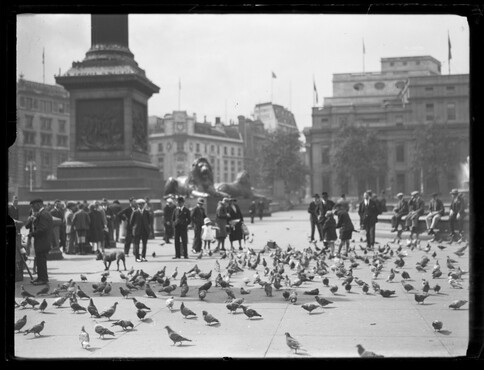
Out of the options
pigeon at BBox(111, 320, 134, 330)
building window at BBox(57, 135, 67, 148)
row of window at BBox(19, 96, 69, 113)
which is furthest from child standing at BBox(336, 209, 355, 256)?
building window at BBox(57, 135, 67, 148)

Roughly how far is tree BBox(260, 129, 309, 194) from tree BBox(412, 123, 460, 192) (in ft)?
54.5

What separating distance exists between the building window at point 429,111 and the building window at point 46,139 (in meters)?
39.7

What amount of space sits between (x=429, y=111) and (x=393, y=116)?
1262cm

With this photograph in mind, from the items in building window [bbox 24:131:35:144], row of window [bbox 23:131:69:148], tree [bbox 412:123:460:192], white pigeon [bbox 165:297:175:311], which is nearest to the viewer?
white pigeon [bbox 165:297:175:311]

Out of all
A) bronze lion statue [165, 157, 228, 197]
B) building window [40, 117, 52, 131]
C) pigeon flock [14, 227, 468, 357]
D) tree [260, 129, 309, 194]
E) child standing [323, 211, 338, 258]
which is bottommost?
pigeon flock [14, 227, 468, 357]

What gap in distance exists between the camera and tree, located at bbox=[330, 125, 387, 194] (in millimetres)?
70312

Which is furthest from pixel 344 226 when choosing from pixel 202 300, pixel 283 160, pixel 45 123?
pixel 283 160

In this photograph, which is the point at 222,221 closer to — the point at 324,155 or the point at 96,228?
the point at 96,228

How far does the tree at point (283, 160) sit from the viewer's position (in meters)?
76.7

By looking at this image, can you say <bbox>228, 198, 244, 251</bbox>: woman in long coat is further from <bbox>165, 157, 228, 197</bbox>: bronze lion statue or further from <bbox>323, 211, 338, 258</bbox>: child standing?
<bbox>165, 157, 228, 197</bbox>: bronze lion statue

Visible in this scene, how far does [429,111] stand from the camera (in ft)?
222

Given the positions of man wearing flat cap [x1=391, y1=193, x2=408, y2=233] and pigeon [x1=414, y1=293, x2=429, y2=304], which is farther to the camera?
man wearing flat cap [x1=391, y1=193, x2=408, y2=233]

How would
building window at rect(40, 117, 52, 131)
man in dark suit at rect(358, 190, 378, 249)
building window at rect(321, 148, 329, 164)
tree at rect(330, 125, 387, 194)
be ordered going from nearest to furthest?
man in dark suit at rect(358, 190, 378, 249) < building window at rect(40, 117, 52, 131) < tree at rect(330, 125, 387, 194) < building window at rect(321, 148, 329, 164)

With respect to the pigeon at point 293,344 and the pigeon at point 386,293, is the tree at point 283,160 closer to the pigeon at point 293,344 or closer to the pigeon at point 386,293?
the pigeon at point 386,293
